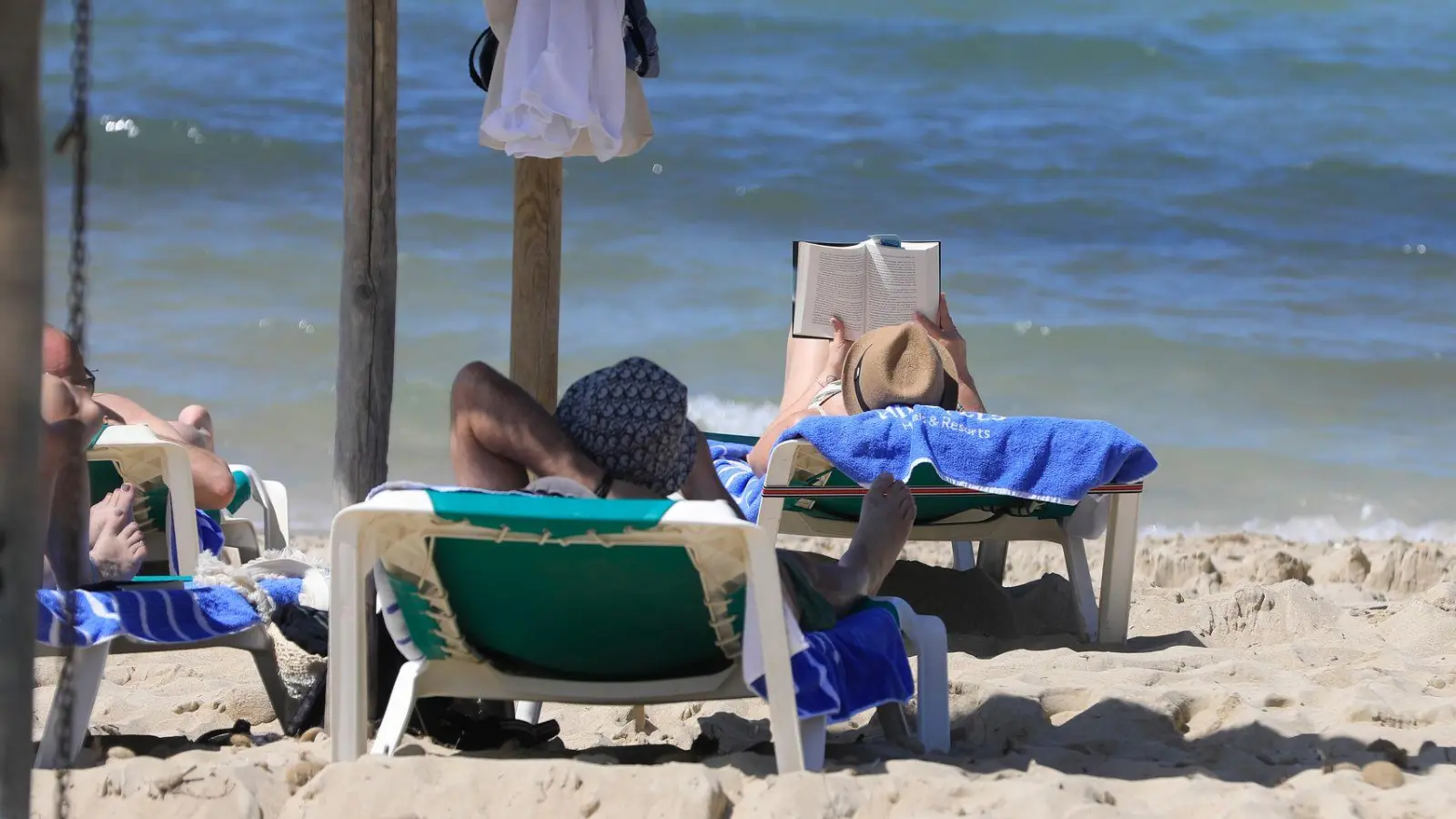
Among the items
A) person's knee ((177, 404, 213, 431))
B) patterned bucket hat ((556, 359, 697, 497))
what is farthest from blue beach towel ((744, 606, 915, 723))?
person's knee ((177, 404, 213, 431))

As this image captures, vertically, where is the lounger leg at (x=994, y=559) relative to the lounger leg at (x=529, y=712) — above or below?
below

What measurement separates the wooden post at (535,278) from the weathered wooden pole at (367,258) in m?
0.92

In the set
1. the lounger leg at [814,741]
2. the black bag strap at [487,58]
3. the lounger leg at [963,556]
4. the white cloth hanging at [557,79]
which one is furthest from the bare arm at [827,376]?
the lounger leg at [814,741]

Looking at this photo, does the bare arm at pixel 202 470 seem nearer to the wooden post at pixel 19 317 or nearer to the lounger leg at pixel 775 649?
the lounger leg at pixel 775 649

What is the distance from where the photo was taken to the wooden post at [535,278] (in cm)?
455

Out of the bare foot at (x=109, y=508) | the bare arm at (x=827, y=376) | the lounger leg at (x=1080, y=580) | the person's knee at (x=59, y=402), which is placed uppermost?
the person's knee at (x=59, y=402)

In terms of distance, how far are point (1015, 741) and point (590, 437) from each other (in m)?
1.03

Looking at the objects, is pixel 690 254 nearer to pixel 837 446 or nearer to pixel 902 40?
pixel 902 40

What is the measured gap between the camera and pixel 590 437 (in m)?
2.88

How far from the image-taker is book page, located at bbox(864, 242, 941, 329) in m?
5.38

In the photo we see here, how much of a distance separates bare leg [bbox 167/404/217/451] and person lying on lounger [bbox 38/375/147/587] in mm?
1655

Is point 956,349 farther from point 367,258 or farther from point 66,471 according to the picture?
point 66,471

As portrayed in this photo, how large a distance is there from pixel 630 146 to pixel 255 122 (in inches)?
421

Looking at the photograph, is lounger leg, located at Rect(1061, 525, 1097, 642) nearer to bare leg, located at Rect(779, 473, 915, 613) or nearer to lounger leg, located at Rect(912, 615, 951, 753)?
bare leg, located at Rect(779, 473, 915, 613)
